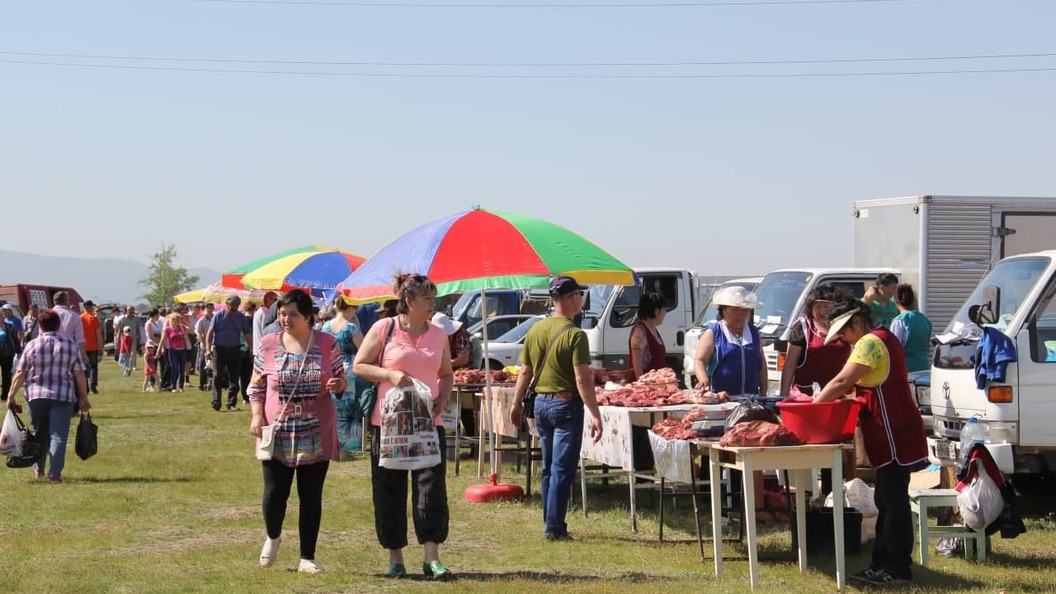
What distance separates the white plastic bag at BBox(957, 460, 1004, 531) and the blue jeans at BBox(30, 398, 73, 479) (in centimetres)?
869

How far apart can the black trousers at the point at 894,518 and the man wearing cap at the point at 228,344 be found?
632 inches

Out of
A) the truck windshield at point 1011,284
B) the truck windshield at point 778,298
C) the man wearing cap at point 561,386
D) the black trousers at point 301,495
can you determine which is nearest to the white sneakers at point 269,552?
the black trousers at point 301,495

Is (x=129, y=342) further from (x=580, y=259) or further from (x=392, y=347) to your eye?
(x=392, y=347)

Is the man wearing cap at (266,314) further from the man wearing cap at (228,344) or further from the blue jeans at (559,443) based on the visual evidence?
the blue jeans at (559,443)

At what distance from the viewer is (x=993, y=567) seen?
8836 mm

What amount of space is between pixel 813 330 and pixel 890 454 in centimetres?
315

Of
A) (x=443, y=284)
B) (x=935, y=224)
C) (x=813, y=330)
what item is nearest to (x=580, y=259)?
(x=443, y=284)

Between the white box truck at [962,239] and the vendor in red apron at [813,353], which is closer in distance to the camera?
the vendor in red apron at [813,353]

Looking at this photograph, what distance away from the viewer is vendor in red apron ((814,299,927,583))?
7.87 m

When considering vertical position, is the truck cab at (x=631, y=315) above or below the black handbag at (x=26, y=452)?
above

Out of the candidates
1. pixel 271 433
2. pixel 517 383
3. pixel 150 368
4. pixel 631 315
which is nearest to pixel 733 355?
pixel 517 383

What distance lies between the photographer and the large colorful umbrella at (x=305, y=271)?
64.5 feet

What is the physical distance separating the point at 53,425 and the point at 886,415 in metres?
8.77

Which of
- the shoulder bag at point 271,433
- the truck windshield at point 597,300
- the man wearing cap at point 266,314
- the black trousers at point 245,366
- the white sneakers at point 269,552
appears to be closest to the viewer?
the shoulder bag at point 271,433
